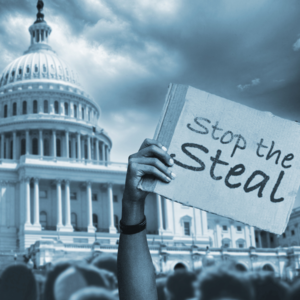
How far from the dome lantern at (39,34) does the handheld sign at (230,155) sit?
11332cm

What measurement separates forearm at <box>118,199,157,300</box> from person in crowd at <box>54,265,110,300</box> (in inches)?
906

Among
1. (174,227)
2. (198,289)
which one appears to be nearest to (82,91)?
(174,227)

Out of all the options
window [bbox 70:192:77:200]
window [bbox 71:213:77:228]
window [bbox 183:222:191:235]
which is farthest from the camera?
window [bbox 183:222:191:235]

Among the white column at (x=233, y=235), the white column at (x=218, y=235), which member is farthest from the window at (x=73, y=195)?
the white column at (x=233, y=235)

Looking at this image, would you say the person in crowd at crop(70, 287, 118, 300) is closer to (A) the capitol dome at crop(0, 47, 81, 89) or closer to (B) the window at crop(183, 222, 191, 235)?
(B) the window at crop(183, 222, 191, 235)

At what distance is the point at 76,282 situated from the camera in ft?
93.6

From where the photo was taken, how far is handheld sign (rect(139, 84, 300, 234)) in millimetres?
3863

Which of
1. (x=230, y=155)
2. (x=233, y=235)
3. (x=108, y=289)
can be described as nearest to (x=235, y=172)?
(x=230, y=155)

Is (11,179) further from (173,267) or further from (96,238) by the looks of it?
(173,267)

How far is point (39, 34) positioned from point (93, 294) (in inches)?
3818

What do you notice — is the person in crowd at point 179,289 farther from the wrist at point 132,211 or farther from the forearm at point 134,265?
the wrist at point 132,211

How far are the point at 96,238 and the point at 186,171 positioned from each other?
69.2 metres

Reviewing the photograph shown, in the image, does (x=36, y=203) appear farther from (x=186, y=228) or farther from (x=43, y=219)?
(x=186, y=228)

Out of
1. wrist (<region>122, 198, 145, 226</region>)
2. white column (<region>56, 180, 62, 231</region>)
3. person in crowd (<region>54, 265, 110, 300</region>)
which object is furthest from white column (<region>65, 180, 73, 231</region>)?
wrist (<region>122, 198, 145, 226</region>)
